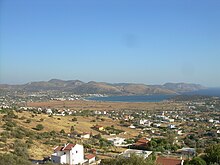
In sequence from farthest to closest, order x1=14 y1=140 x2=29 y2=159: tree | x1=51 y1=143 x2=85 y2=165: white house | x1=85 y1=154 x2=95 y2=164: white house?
x1=85 y1=154 x2=95 y2=164: white house, x1=51 y1=143 x2=85 y2=165: white house, x1=14 y1=140 x2=29 y2=159: tree

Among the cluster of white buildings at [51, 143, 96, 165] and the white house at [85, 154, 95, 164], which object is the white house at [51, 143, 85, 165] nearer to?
the cluster of white buildings at [51, 143, 96, 165]

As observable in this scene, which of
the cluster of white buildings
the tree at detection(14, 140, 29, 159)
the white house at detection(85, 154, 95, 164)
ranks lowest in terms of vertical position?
the white house at detection(85, 154, 95, 164)

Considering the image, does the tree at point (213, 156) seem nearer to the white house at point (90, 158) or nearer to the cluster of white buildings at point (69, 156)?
the white house at point (90, 158)

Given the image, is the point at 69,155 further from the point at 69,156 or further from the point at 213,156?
the point at 213,156

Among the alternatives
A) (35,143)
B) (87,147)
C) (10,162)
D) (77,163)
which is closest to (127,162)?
(10,162)

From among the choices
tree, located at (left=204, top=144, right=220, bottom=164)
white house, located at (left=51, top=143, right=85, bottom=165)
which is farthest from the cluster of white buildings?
tree, located at (left=204, top=144, right=220, bottom=164)

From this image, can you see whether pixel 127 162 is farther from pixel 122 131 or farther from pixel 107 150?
pixel 122 131

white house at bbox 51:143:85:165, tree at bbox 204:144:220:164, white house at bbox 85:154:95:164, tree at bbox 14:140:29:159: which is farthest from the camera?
white house at bbox 85:154:95:164

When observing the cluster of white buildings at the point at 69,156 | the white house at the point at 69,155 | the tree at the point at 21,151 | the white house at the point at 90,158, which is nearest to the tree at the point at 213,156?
the white house at the point at 90,158

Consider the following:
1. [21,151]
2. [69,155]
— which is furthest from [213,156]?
[21,151]
